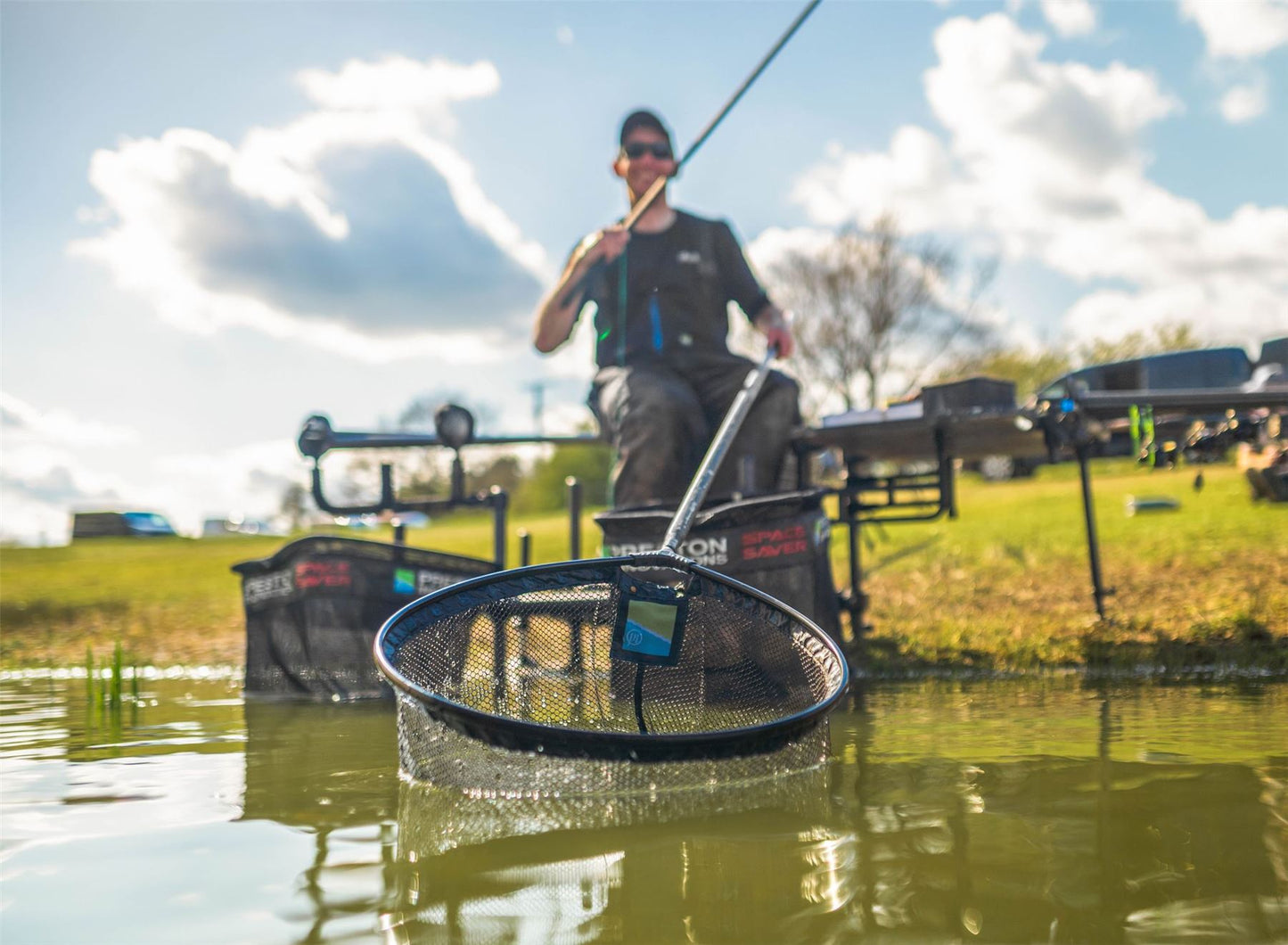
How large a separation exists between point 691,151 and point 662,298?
33.9 inches

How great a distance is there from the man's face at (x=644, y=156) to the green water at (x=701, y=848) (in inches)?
142

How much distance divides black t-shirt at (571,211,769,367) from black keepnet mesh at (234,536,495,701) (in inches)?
59.0

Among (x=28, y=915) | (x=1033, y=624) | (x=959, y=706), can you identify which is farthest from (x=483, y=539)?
(x=28, y=915)

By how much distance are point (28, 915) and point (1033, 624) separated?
Answer: 574 cm

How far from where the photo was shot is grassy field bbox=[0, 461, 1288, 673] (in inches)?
221

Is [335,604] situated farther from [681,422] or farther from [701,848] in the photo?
[701,848]

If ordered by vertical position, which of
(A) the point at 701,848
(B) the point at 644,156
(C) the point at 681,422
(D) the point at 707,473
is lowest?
(A) the point at 701,848

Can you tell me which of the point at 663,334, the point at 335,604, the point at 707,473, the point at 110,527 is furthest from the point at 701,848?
the point at 110,527

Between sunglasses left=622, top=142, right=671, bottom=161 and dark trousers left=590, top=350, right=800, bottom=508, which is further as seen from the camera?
sunglasses left=622, top=142, right=671, bottom=161

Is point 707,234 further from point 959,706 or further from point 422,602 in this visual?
point 422,602

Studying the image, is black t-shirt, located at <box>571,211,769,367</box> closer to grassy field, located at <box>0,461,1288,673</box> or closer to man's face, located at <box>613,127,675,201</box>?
man's face, located at <box>613,127,675,201</box>

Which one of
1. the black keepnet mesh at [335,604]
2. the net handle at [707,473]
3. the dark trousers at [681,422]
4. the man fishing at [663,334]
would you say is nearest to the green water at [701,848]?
the net handle at [707,473]

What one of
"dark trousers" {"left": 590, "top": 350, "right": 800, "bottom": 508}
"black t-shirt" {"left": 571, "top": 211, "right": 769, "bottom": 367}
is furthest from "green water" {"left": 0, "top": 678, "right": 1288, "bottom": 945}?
"black t-shirt" {"left": 571, "top": 211, "right": 769, "bottom": 367}

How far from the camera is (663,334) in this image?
5586mm
